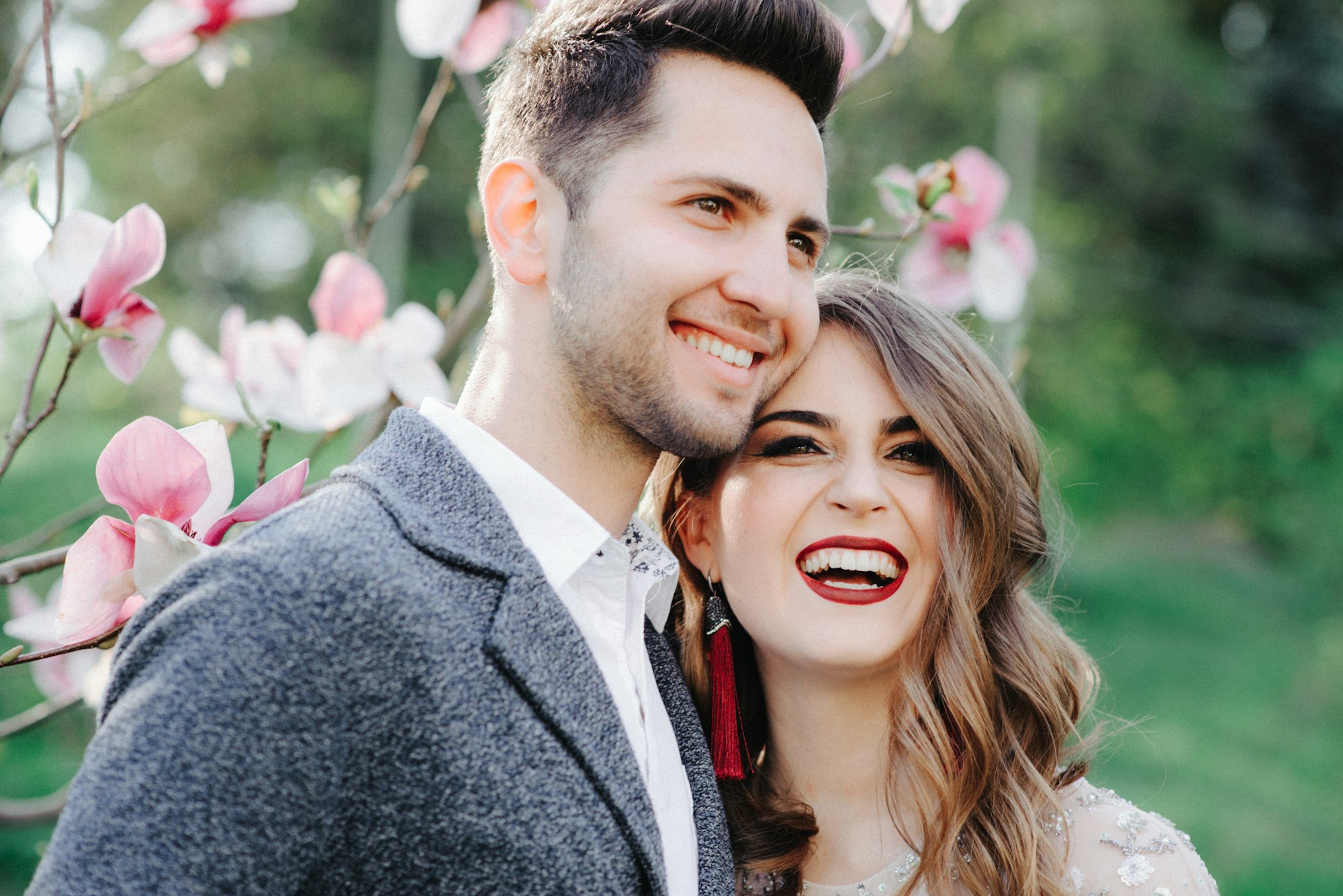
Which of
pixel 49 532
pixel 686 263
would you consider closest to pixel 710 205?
pixel 686 263

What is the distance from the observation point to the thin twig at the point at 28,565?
1369 mm

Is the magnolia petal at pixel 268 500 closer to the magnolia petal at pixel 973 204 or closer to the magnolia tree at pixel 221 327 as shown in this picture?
the magnolia tree at pixel 221 327

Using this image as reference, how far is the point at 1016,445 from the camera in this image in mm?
2133

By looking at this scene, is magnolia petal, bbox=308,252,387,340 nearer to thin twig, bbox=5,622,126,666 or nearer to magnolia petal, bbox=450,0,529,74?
magnolia petal, bbox=450,0,529,74

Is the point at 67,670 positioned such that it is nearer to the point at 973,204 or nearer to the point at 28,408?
the point at 28,408

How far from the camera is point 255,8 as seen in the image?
171cm

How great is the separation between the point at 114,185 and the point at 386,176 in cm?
395

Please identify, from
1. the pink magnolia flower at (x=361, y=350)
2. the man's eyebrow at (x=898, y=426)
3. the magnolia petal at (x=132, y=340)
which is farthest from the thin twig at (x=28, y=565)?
the man's eyebrow at (x=898, y=426)

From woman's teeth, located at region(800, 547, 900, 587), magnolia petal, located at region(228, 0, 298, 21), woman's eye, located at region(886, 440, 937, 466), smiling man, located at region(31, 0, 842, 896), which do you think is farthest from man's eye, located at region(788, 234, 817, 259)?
magnolia petal, located at region(228, 0, 298, 21)

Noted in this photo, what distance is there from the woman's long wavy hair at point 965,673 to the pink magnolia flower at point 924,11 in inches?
18.7

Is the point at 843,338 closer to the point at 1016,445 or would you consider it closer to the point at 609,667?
the point at 1016,445

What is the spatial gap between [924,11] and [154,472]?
1.44 m

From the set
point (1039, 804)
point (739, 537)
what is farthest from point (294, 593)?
point (1039, 804)

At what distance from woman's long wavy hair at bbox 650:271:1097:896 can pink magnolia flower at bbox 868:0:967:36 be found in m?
0.47
